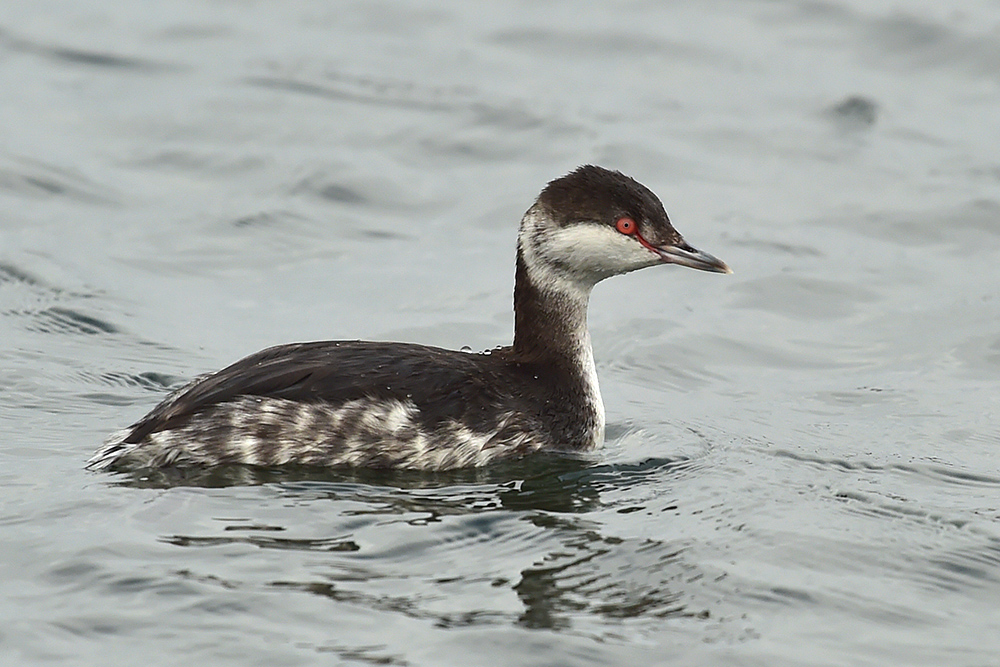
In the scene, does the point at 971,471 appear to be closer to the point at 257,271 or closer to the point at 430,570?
the point at 430,570

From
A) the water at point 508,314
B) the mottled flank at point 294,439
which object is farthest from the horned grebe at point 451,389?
the water at point 508,314

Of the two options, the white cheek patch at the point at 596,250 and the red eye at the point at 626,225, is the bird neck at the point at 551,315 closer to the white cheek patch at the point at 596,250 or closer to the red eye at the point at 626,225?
the white cheek patch at the point at 596,250

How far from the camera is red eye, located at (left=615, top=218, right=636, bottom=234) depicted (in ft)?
28.0

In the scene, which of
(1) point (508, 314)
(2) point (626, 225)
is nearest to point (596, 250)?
(2) point (626, 225)

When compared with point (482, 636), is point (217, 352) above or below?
above

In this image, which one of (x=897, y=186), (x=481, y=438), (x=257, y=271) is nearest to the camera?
(x=481, y=438)

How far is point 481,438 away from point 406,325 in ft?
10.5

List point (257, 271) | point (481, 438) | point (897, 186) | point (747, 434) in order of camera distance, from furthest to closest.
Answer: point (897, 186) → point (257, 271) → point (747, 434) → point (481, 438)

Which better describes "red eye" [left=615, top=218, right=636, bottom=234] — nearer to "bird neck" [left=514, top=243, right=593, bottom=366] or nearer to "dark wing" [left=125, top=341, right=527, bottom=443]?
"bird neck" [left=514, top=243, right=593, bottom=366]

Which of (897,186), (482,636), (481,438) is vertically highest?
(897,186)

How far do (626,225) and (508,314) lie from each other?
308 cm

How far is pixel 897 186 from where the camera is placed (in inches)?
557

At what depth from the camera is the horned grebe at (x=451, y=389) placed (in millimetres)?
7812

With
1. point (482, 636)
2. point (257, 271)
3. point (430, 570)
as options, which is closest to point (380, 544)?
point (430, 570)
